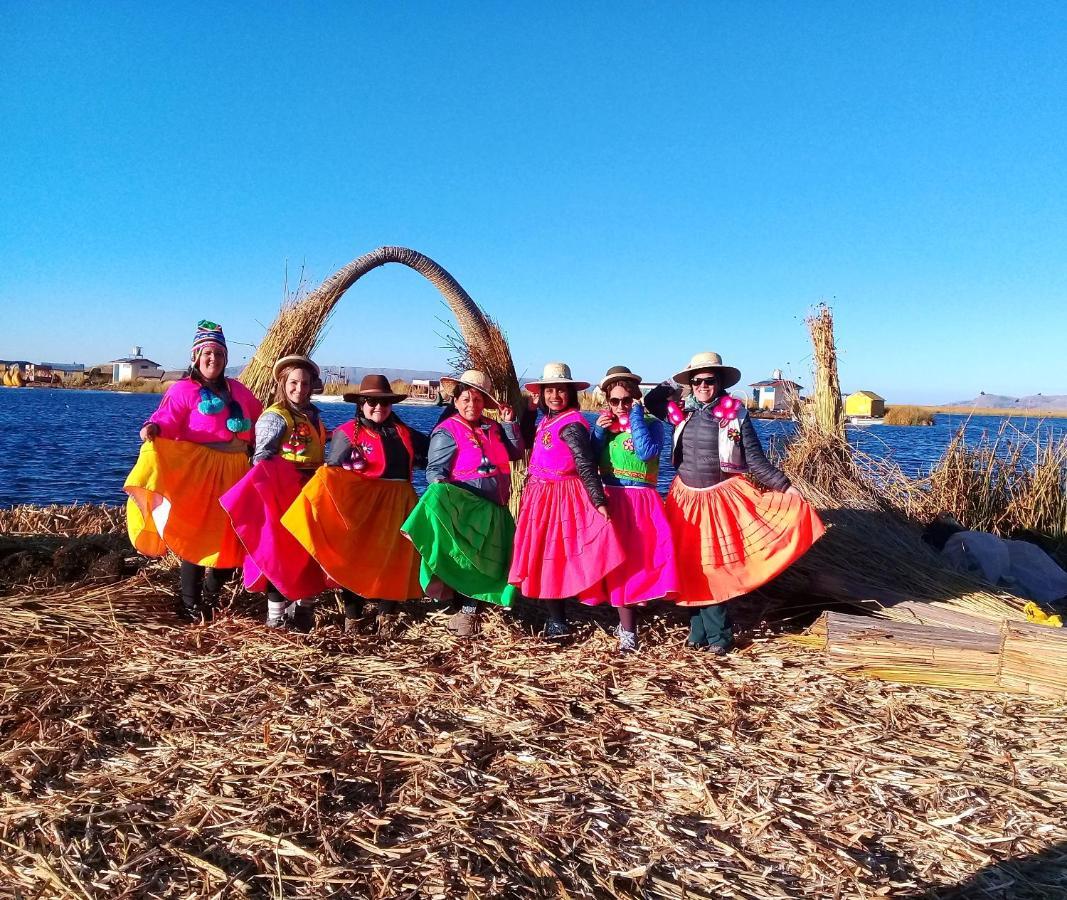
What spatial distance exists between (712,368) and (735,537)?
1.03m

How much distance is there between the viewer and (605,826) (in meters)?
2.46

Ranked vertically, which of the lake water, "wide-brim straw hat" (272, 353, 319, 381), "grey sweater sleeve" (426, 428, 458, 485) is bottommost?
the lake water

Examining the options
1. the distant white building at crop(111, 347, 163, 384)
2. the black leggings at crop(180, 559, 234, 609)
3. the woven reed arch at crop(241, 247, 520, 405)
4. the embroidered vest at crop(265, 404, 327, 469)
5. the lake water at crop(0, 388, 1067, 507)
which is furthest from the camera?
the distant white building at crop(111, 347, 163, 384)

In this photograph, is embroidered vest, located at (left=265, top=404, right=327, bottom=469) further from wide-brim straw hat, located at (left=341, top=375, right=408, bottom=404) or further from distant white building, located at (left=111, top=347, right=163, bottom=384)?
distant white building, located at (left=111, top=347, right=163, bottom=384)

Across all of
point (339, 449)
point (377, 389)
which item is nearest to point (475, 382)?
point (377, 389)

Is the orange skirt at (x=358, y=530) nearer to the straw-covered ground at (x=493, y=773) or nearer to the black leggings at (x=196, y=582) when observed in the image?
the straw-covered ground at (x=493, y=773)

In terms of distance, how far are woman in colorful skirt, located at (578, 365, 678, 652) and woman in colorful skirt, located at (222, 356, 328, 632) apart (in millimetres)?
1730

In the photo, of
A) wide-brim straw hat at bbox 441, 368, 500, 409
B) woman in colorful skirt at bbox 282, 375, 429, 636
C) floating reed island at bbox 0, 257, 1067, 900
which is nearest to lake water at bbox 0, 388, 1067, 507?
wide-brim straw hat at bbox 441, 368, 500, 409

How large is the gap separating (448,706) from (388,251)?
12.0 ft

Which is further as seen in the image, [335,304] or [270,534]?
[335,304]

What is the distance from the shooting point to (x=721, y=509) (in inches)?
169

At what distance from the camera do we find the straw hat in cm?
435

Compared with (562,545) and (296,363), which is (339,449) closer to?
(296,363)

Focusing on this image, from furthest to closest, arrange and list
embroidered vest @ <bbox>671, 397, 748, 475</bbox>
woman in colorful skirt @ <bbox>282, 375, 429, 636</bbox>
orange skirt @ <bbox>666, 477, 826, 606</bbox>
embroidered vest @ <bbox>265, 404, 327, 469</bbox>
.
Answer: embroidered vest @ <bbox>265, 404, 327, 469</bbox>
embroidered vest @ <bbox>671, 397, 748, 475</bbox>
woman in colorful skirt @ <bbox>282, 375, 429, 636</bbox>
orange skirt @ <bbox>666, 477, 826, 606</bbox>
